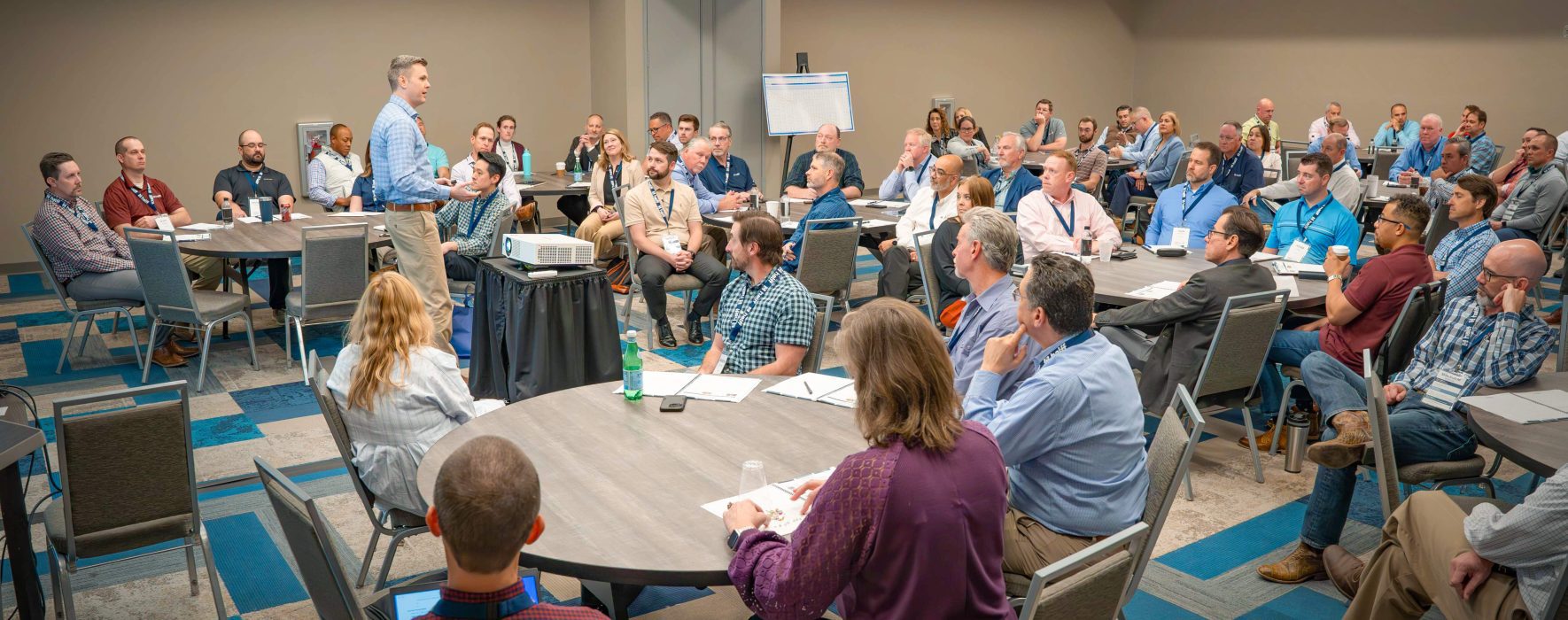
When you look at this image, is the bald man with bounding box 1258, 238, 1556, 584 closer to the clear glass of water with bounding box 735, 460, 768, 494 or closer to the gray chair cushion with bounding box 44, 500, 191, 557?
the clear glass of water with bounding box 735, 460, 768, 494

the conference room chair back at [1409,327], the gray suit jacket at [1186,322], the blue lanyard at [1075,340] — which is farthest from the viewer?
the conference room chair back at [1409,327]

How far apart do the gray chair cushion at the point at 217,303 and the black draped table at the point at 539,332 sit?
1.57 m

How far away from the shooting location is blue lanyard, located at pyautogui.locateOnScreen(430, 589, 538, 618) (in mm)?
1673

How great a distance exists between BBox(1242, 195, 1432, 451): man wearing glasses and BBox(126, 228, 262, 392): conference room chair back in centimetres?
547

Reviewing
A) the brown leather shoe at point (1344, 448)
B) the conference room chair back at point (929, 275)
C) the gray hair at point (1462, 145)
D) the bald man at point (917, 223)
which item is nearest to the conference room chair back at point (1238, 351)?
the brown leather shoe at point (1344, 448)

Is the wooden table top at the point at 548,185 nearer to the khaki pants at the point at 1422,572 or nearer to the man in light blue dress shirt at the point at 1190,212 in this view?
the man in light blue dress shirt at the point at 1190,212

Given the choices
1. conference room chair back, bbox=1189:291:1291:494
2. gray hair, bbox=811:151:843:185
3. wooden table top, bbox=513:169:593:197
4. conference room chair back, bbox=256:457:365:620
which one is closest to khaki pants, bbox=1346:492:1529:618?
conference room chair back, bbox=1189:291:1291:494

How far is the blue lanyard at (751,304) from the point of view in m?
4.09

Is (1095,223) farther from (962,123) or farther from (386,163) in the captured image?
(962,123)

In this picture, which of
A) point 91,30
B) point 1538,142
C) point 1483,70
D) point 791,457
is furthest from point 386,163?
point 1483,70

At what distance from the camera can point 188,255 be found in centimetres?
724

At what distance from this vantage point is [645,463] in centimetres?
289

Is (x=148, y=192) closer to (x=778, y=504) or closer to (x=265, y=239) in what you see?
(x=265, y=239)

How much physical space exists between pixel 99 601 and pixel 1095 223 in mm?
5245
